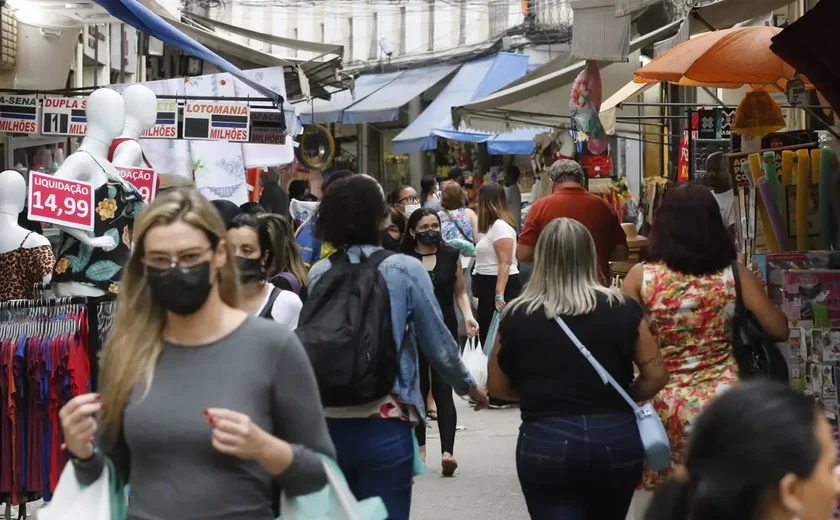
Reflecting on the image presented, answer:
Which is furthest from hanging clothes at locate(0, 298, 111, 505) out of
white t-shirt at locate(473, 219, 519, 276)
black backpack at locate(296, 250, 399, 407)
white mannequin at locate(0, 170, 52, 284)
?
white t-shirt at locate(473, 219, 519, 276)

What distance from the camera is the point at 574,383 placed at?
5098 millimetres

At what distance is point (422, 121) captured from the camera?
3369 centimetres

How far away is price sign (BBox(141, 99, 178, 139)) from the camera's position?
1168 cm

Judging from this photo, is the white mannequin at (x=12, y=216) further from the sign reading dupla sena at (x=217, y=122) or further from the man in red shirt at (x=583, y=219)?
the sign reading dupla sena at (x=217, y=122)

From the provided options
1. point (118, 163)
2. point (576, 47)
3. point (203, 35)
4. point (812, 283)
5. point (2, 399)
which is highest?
point (203, 35)

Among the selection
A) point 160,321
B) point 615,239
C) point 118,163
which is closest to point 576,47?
point 615,239

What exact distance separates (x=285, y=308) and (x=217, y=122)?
6.26 metres

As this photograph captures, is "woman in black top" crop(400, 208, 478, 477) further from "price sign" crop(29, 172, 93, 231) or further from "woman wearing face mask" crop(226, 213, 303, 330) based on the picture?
"woman wearing face mask" crop(226, 213, 303, 330)

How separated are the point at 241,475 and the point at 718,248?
2941 mm

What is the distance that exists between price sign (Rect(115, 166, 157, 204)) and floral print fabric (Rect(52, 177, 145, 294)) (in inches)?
30.1

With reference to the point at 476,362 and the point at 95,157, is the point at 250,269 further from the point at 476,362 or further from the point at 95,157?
the point at 95,157

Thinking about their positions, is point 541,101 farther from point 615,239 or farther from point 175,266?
point 175,266

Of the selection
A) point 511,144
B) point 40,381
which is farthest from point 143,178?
point 511,144

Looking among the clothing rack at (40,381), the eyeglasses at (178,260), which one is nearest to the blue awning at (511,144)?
the clothing rack at (40,381)
